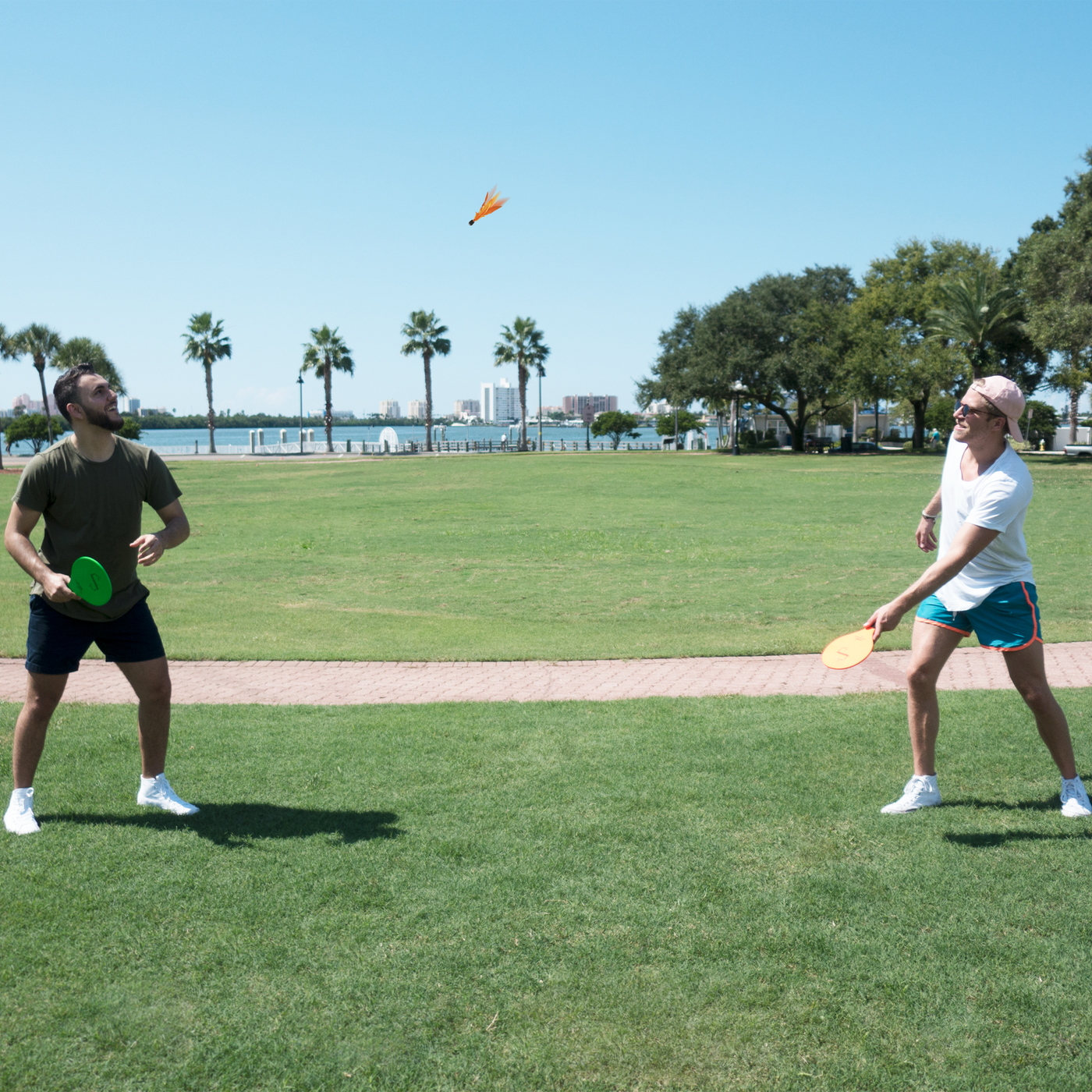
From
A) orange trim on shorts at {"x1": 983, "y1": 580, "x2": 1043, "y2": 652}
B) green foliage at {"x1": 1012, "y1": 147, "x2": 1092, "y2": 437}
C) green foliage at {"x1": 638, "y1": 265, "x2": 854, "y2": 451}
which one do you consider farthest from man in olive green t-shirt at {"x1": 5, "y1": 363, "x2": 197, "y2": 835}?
green foliage at {"x1": 638, "y1": 265, "x2": 854, "y2": 451}

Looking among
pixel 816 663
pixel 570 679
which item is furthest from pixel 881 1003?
pixel 816 663

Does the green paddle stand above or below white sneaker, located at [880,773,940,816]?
above

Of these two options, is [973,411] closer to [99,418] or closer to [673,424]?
[99,418]

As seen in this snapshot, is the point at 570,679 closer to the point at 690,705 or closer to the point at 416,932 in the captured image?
the point at 690,705

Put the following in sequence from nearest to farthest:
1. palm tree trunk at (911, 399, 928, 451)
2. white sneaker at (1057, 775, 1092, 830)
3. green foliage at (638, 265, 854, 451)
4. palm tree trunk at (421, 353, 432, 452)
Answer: white sneaker at (1057, 775, 1092, 830), palm tree trunk at (911, 399, 928, 451), green foliage at (638, 265, 854, 451), palm tree trunk at (421, 353, 432, 452)

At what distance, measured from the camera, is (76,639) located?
14.9 feet

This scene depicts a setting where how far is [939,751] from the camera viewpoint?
222 inches

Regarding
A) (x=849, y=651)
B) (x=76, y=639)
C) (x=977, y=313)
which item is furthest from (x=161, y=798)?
(x=977, y=313)

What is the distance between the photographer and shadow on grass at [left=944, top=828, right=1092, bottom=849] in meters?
4.35

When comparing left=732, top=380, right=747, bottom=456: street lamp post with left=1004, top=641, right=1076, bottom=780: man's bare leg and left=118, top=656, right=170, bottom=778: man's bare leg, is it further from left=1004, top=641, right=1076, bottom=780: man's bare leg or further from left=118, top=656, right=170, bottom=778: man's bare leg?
left=118, top=656, right=170, bottom=778: man's bare leg

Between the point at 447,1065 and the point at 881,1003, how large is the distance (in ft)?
4.71

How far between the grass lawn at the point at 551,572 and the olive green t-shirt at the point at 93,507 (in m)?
4.46

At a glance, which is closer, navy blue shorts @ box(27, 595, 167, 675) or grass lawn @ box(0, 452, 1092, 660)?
navy blue shorts @ box(27, 595, 167, 675)

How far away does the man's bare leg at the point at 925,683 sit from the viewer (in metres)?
4.61
